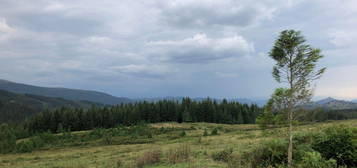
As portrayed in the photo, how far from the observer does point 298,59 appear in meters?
10.7

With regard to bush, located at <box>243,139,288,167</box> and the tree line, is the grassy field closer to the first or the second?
bush, located at <box>243,139,288,167</box>

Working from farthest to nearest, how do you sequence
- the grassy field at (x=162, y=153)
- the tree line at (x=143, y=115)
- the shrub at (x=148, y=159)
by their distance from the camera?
the tree line at (x=143, y=115)
the grassy field at (x=162, y=153)
the shrub at (x=148, y=159)

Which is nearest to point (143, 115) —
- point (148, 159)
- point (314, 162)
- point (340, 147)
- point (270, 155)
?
point (148, 159)

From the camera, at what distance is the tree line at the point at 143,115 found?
88.4 metres

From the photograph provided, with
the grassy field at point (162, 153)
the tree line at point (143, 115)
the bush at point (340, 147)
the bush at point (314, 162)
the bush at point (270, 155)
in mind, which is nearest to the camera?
the bush at point (314, 162)

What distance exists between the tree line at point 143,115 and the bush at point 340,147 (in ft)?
263

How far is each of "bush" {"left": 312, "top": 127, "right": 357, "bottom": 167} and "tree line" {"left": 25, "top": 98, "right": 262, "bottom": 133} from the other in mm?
80213

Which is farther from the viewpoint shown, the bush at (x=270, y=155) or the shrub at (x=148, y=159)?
the shrub at (x=148, y=159)

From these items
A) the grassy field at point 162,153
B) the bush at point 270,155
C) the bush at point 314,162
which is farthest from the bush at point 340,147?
the grassy field at point 162,153

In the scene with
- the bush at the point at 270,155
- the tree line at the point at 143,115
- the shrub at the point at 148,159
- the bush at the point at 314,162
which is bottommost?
the tree line at the point at 143,115

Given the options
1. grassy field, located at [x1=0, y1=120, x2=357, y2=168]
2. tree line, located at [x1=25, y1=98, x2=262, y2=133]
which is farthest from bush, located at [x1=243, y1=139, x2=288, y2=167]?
tree line, located at [x1=25, y1=98, x2=262, y2=133]

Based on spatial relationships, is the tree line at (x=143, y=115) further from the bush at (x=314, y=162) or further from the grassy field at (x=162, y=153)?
the bush at (x=314, y=162)

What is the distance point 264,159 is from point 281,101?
3.61 meters

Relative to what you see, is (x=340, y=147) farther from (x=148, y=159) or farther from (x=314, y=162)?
(x=148, y=159)
